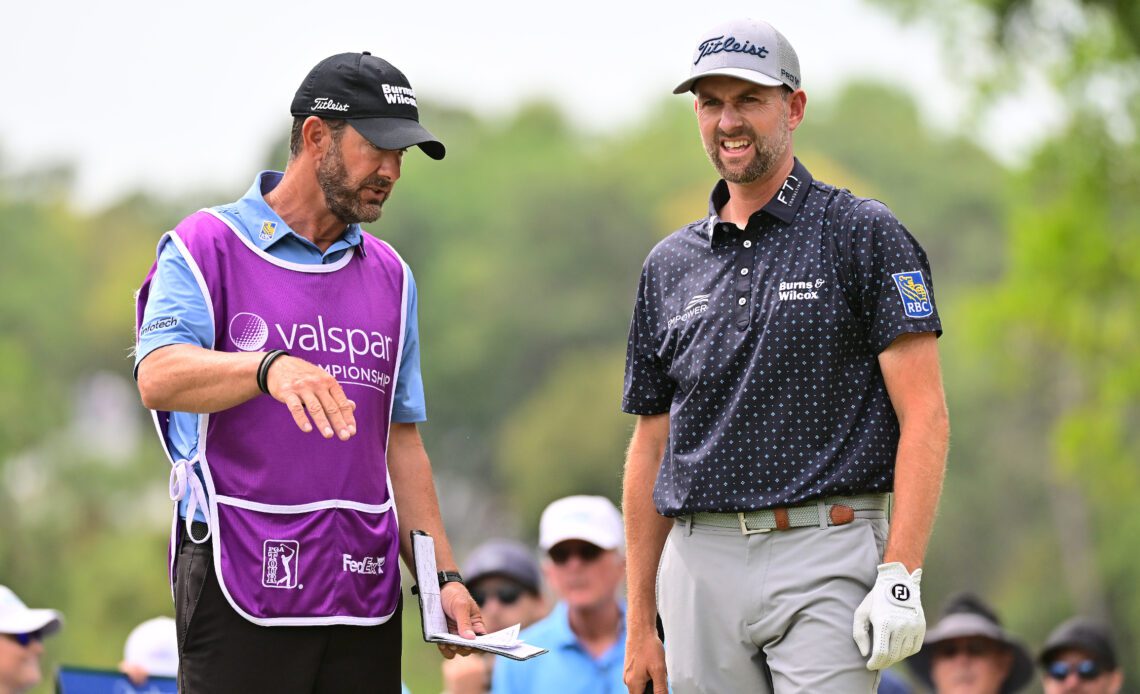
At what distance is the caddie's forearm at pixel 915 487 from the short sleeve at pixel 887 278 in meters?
0.25

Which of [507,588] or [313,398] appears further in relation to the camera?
[507,588]

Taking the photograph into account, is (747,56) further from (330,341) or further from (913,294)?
(330,341)

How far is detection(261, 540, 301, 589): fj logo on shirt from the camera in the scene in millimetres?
4750

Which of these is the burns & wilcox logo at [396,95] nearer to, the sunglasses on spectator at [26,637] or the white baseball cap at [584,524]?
the white baseball cap at [584,524]

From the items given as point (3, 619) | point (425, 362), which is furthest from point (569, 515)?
point (425, 362)

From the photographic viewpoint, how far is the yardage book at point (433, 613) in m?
4.86

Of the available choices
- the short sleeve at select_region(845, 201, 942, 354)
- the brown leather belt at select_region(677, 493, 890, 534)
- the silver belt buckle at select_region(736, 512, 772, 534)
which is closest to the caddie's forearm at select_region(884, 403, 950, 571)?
the brown leather belt at select_region(677, 493, 890, 534)

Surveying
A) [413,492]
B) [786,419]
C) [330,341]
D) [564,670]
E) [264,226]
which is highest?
[264,226]

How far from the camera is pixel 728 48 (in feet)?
17.0

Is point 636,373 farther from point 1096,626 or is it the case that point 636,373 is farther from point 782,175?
point 1096,626

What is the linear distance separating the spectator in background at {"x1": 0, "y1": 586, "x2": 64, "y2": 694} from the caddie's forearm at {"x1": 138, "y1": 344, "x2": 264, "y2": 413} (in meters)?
3.62

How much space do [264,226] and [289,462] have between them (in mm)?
677

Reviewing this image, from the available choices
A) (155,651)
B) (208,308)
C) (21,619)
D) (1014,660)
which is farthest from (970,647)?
(208,308)

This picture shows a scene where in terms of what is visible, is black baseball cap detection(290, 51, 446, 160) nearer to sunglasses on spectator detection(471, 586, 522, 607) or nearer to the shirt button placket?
the shirt button placket
